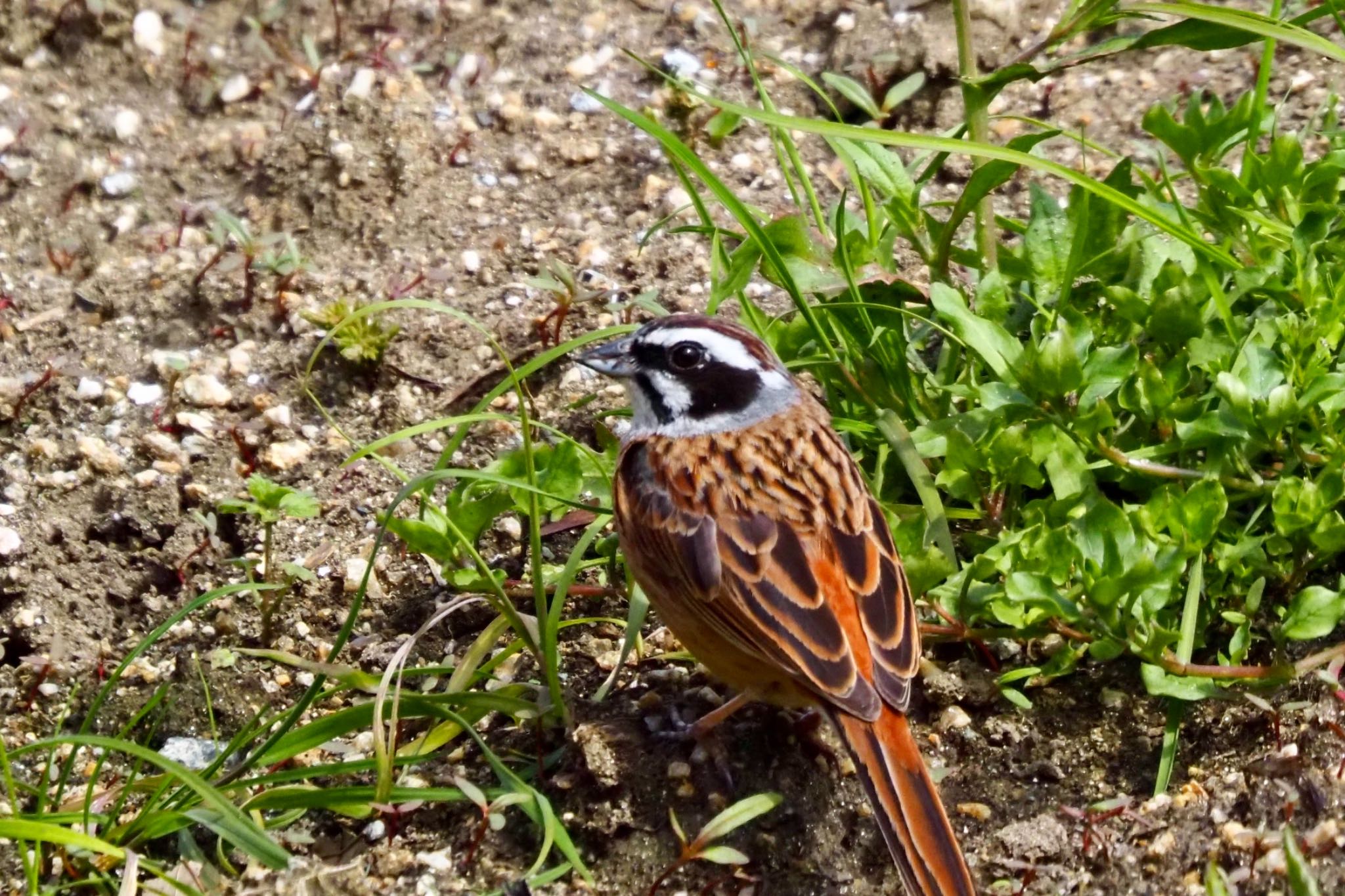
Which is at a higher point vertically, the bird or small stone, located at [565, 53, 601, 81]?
small stone, located at [565, 53, 601, 81]

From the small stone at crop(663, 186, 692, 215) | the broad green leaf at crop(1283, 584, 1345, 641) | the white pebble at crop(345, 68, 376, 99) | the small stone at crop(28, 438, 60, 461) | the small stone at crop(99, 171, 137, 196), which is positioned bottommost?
the broad green leaf at crop(1283, 584, 1345, 641)

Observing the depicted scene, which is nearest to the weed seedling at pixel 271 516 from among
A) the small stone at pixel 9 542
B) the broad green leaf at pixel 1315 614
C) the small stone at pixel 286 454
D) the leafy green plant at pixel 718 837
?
the small stone at pixel 286 454

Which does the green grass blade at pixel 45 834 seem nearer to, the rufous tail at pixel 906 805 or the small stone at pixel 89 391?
the rufous tail at pixel 906 805

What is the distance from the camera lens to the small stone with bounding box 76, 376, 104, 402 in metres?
4.68

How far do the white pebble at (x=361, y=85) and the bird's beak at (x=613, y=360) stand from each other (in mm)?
1935

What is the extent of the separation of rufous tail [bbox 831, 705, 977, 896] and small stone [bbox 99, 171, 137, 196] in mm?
3389

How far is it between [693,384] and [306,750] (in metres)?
1.24

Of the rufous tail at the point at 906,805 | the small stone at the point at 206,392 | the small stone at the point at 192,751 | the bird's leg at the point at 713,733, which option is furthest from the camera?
the small stone at the point at 206,392

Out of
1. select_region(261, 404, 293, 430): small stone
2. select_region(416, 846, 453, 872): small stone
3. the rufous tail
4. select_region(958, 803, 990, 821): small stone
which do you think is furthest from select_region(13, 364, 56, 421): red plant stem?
select_region(958, 803, 990, 821): small stone

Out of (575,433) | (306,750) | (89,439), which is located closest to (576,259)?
(575,433)

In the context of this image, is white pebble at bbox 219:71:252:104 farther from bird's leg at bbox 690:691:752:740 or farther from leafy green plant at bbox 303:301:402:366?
bird's leg at bbox 690:691:752:740

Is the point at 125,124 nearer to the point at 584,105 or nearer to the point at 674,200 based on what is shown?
the point at 584,105

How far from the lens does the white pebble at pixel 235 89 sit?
18.8 feet

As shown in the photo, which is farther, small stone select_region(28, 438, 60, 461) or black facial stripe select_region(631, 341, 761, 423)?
small stone select_region(28, 438, 60, 461)
